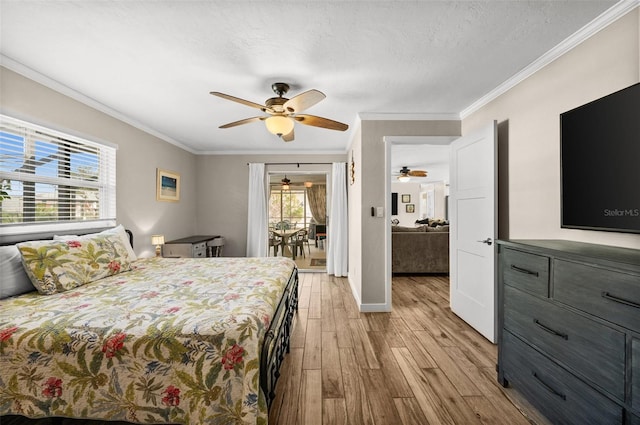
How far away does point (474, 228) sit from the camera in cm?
280

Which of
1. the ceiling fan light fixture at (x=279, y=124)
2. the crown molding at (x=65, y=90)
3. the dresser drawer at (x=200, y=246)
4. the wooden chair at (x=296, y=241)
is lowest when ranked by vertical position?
the wooden chair at (x=296, y=241)

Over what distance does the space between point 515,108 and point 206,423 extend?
327 centimetres

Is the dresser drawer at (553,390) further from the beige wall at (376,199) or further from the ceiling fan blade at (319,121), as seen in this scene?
the ceiling fan blade at (319,121)

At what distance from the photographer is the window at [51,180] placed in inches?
85.2

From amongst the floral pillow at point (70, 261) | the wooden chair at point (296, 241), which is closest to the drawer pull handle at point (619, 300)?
the floral pillow at point (70, 261)

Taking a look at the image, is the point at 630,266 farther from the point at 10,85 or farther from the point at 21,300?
the point at 10,85

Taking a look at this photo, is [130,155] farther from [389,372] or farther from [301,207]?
[301,207]

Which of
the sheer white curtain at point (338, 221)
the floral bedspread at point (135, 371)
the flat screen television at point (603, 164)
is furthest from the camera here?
the sheer white curtain at point (338, 221)

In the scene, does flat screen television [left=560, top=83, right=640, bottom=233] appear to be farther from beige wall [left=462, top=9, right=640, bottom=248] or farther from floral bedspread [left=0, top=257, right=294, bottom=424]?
floral bedspread [left=0, top=257, right=294, bottom=424]

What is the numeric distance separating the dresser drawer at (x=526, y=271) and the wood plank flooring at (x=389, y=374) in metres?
0.79

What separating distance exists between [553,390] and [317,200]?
329 inches

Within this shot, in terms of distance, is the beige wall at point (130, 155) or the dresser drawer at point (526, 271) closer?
the dresser drawer at point (526, 271)

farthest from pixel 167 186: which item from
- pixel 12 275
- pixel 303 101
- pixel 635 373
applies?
pixel 635 373

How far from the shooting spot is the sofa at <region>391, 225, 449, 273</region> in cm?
508
